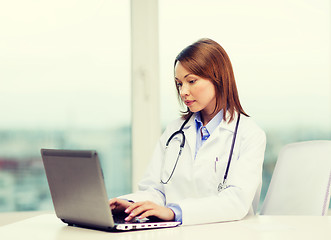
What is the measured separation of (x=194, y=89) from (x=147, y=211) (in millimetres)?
623

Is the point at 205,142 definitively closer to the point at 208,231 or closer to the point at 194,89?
the point at 194,89

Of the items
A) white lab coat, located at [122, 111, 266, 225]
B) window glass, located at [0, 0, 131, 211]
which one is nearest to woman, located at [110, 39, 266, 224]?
white lab coat, located at [122, 111, 266, 225]

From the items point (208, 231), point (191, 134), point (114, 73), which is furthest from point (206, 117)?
point (114, 73)

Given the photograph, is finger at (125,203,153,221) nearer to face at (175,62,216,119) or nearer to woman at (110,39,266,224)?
woman at (110,39,266,224)

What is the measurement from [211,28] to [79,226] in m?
1.80

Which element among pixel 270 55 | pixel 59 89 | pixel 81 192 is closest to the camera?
pixel 81 192

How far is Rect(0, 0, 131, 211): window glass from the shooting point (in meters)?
2.65

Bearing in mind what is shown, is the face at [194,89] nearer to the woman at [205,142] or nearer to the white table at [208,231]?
the woman at [205,142]

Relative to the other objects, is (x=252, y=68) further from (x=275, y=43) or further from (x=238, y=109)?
(x=238, y=109)

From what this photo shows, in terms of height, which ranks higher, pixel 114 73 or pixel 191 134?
pixel 114 73

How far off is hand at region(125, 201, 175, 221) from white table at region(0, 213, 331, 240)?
68 mm

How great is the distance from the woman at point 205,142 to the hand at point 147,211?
26 cm

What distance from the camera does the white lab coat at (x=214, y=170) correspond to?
1498 millimetres

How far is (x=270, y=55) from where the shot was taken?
2.84 meters
